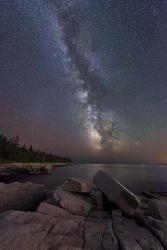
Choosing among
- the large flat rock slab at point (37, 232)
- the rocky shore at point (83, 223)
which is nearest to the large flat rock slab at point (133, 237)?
the rocky shore at point (83, 223)

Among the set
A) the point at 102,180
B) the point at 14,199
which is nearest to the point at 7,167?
the point at 14,199

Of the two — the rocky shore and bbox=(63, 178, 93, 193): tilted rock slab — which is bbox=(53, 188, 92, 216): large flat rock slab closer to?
the rocky shore

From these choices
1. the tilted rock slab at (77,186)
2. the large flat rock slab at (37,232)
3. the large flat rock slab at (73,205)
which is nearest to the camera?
the large flat rock slab at (37,232)

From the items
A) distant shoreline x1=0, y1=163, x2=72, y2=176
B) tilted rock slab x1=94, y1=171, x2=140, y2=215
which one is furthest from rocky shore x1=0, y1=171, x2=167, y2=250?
distant shoreline x1=0, y1=163, x2=72, y2=176

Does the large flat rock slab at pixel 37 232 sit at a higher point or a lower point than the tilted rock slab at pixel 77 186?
lower

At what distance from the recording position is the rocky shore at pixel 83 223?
16.7 feet

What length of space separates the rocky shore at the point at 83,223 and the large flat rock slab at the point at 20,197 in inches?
2.7

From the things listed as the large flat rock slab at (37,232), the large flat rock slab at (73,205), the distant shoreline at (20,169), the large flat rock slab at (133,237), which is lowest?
the large flat rock slab at (133,237)

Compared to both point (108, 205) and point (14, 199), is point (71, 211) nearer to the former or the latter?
point (108, 205)

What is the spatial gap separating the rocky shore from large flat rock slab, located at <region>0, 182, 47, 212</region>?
7 cm

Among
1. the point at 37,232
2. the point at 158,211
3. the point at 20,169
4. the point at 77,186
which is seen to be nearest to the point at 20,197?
the point at 77,186

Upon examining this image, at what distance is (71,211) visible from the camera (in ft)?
26.8

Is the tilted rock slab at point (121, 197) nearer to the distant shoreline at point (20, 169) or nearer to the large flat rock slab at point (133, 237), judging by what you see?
the large flat rock slab at point (133, 237)

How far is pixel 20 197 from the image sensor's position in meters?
11.8
